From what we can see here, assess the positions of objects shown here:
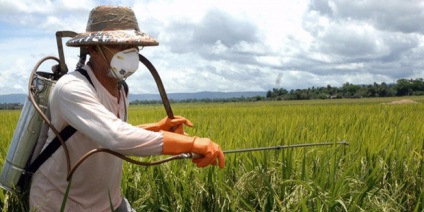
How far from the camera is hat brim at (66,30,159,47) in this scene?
1.95 meters

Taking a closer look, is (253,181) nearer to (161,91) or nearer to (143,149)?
(161,91)

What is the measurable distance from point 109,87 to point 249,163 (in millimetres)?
1102

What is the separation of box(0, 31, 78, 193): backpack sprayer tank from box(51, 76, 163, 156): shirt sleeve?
0.24m

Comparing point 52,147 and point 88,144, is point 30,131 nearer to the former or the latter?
point 52,147

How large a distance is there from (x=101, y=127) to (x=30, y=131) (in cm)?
48

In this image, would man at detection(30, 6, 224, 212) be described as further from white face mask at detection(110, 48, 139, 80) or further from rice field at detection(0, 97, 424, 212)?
rice field at detection(0, 97, 424, 212)

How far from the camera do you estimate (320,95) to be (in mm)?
67625

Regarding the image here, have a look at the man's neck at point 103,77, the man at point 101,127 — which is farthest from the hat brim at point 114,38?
the man's neck at point 103,77

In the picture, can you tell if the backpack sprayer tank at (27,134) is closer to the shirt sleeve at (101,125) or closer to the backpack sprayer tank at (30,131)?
the backpack sprayer tank at (30,131)

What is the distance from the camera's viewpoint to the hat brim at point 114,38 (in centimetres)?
195

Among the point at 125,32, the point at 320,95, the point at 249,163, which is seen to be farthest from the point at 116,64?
the point at 320,95

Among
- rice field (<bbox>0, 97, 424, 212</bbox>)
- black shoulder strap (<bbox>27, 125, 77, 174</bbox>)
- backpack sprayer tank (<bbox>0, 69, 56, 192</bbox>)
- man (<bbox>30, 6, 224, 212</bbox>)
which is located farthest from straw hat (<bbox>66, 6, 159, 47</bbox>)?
rice field (<bbox>0, 97, 424, 212</bbox>)

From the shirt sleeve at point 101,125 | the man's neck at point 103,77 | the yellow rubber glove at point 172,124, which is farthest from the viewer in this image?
the yellow rubber glove at point 172,124

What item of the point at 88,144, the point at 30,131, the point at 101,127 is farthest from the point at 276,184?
the point at 30,131
